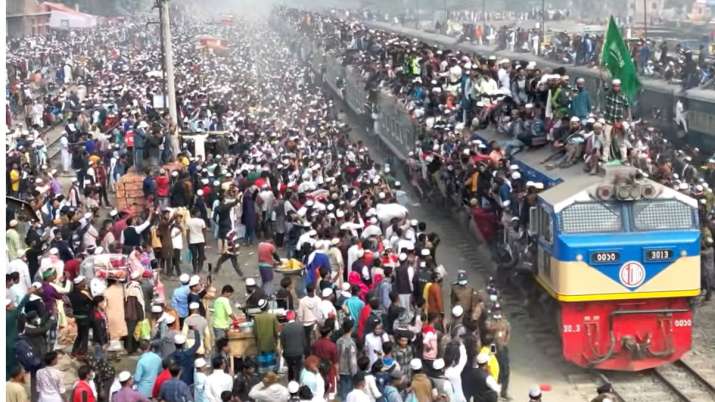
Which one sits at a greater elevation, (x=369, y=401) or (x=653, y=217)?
(x=653, y=217)

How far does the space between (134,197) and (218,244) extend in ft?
6.68

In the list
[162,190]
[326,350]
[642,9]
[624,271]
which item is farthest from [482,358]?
[642,9]

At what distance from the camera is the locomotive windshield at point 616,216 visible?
13648 millimetres

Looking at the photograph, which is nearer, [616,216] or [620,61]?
[616,216]

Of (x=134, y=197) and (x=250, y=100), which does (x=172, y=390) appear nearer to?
(x=134, y=197)

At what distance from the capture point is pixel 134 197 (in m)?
21.3

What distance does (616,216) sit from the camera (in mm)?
13656

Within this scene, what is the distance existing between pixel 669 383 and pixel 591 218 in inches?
80.5

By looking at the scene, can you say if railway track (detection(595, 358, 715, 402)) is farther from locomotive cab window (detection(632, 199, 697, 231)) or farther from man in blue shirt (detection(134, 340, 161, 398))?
man in blue shirt (detection(134, 340, 161, 398))

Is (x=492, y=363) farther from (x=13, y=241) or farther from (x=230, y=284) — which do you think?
(x=13, y=241)

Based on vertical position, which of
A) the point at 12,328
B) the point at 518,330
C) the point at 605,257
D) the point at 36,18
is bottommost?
the point at 518,330

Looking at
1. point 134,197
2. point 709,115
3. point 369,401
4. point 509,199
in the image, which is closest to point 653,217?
point 509,199

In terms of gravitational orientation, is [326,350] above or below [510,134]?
below

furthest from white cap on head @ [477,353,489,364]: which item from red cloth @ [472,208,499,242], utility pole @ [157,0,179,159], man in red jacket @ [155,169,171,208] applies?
utility pole @ [157,0,179,159]
